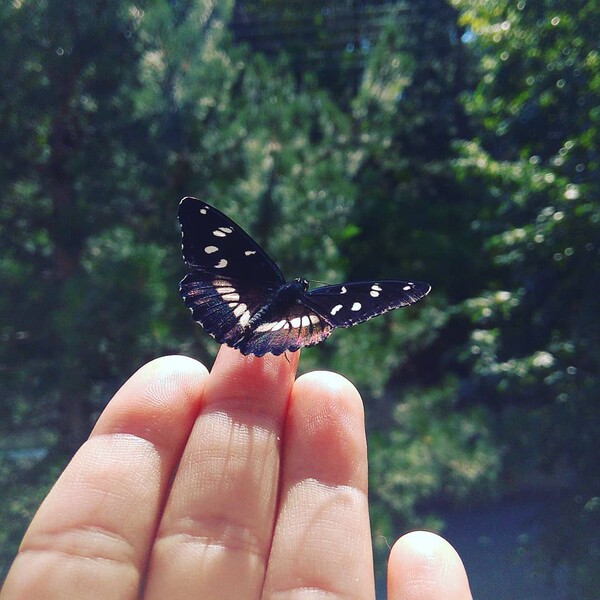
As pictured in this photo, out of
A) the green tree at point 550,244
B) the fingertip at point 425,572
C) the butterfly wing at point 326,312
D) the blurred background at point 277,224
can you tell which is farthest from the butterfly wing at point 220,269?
the green tree at point 550,244

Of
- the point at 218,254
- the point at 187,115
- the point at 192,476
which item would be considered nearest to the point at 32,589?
the point at 192,476

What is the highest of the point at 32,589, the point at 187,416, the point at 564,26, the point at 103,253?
the point at 564,26

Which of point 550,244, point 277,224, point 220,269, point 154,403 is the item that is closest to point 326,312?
point 220,269

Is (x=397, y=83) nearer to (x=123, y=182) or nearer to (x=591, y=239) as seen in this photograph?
(x=591, y=239)

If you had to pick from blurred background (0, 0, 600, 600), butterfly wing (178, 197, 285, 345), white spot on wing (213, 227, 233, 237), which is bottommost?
butterfly wing (178, 197, 285, 345)

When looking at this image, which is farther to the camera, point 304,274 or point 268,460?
point 304,274

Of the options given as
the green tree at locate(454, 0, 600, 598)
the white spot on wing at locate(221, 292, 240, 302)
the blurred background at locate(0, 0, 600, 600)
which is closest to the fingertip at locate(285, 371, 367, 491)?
the white spot on wing at locate(221, 292, 240, 302)

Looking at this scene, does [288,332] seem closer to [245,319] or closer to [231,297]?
[245,319]

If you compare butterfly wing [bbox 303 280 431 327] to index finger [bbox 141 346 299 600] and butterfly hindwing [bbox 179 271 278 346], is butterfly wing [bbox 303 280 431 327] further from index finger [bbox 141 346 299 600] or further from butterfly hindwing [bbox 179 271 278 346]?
index finger [bbox 141 346 299 600]
